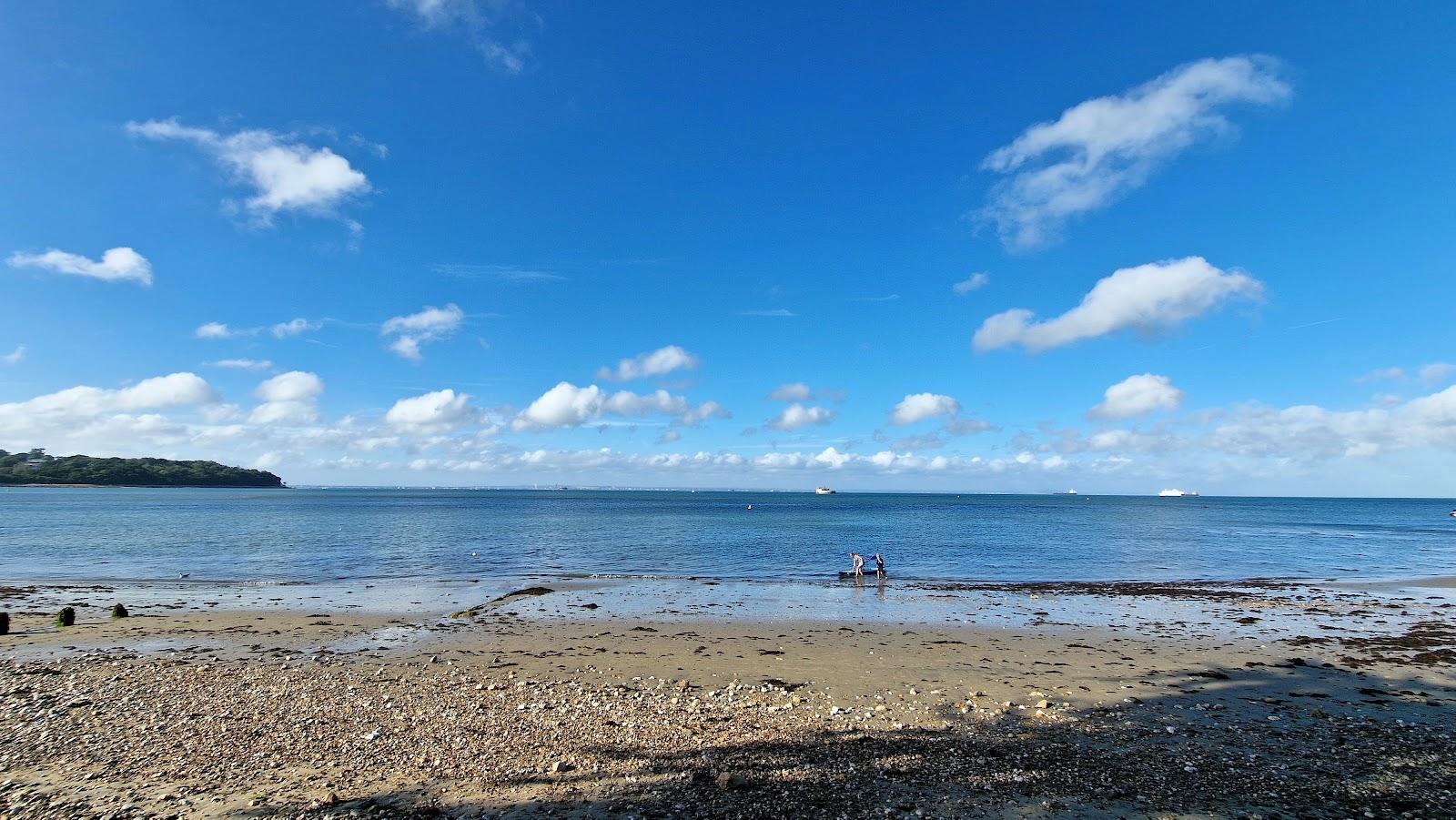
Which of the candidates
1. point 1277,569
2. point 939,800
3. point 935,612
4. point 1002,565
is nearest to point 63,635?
point 939,800

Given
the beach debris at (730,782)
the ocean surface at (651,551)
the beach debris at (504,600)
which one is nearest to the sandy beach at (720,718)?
the beach debris at (730,782)

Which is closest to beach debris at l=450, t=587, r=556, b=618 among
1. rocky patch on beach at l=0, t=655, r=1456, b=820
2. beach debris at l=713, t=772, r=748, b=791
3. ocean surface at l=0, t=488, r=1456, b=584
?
ocean surface at l=0, t=488, r=1456, b=584

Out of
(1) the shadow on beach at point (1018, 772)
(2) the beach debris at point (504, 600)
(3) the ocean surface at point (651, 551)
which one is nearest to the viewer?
(1) the shadow on beach at point (1018, 772)

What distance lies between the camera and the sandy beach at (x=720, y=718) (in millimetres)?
8820

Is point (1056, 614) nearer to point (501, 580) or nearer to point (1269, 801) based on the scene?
point (1269, 801)

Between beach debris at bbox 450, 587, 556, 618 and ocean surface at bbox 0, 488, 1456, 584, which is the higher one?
beach debris at bbox 450, 587, 556, 618

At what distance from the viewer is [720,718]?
1204 centimetres

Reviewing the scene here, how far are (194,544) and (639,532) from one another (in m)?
39.5

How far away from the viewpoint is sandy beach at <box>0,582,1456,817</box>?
882 cm

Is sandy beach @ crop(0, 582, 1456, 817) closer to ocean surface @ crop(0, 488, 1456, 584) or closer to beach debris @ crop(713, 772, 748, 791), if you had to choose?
beach debris @ crop(713, 772, 748, 791)

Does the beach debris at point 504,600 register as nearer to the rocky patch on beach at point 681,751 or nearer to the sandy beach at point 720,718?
the sandy beach at point 720,718

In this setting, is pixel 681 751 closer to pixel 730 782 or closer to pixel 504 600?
pixel 730 782

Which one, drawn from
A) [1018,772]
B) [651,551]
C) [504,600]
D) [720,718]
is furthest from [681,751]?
[651,551]

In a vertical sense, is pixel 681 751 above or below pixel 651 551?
above
